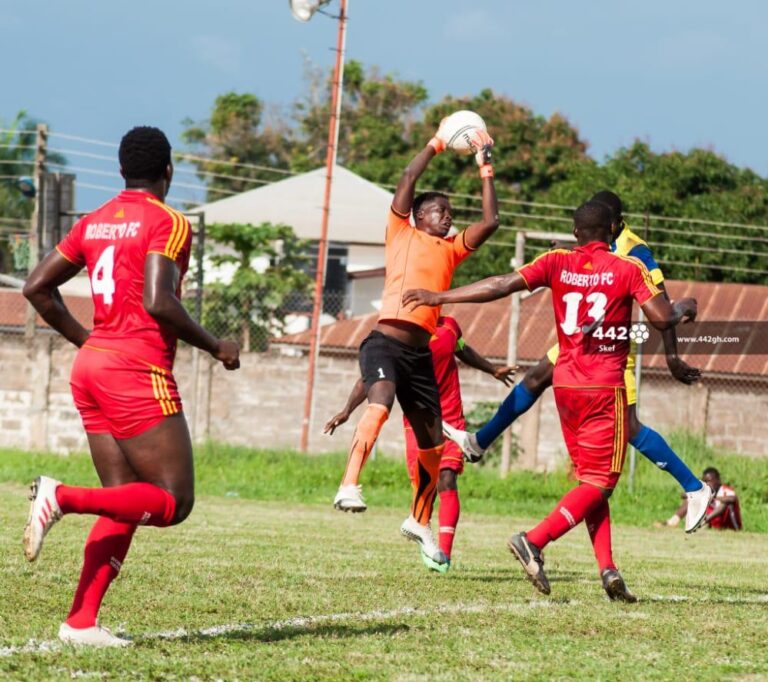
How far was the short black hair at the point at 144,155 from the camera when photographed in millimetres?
6301

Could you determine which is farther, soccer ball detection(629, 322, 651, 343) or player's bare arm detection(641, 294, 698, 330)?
soccer ball detection(629, 322, 651, 343)

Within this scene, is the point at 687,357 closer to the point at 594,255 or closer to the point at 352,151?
the point at 594,255

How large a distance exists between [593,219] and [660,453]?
2488 mm

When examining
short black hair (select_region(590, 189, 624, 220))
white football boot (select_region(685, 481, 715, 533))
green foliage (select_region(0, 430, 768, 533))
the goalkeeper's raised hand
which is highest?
the goalkeeper's raised hand

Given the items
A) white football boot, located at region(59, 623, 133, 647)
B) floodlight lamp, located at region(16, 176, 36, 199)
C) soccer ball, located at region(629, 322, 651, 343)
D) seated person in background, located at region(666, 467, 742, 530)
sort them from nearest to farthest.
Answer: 1. white football boot, located at region(59, 623, 133, 647)
2. soccer ball, located at region(629, 322, 651, 343)
3. seated person in background, located at region(666, 467, 742, 530)
4. floodlight lamp, located at region(16, 176, 36, 199)

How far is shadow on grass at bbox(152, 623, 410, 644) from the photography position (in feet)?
21.1

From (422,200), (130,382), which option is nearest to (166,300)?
(130,382)

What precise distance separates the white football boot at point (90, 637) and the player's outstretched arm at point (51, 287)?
4.21 feet

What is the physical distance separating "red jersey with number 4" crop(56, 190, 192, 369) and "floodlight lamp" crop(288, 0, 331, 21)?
18.5 metres

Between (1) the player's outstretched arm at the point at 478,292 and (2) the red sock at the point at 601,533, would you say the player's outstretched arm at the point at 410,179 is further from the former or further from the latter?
(2) the red sock at the point at 601,533

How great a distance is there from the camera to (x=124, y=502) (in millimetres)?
5992

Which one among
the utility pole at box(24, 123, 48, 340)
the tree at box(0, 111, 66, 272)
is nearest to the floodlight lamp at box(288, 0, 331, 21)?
the utility pole at box(24, 123, 48, 340)

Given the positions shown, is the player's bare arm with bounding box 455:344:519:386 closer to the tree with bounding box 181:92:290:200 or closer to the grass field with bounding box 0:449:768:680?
the grass field with bounding box 0:449:768:680

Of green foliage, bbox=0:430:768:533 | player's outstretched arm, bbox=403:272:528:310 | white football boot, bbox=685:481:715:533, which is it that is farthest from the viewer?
green foliage, bbox=0:430:768:533
